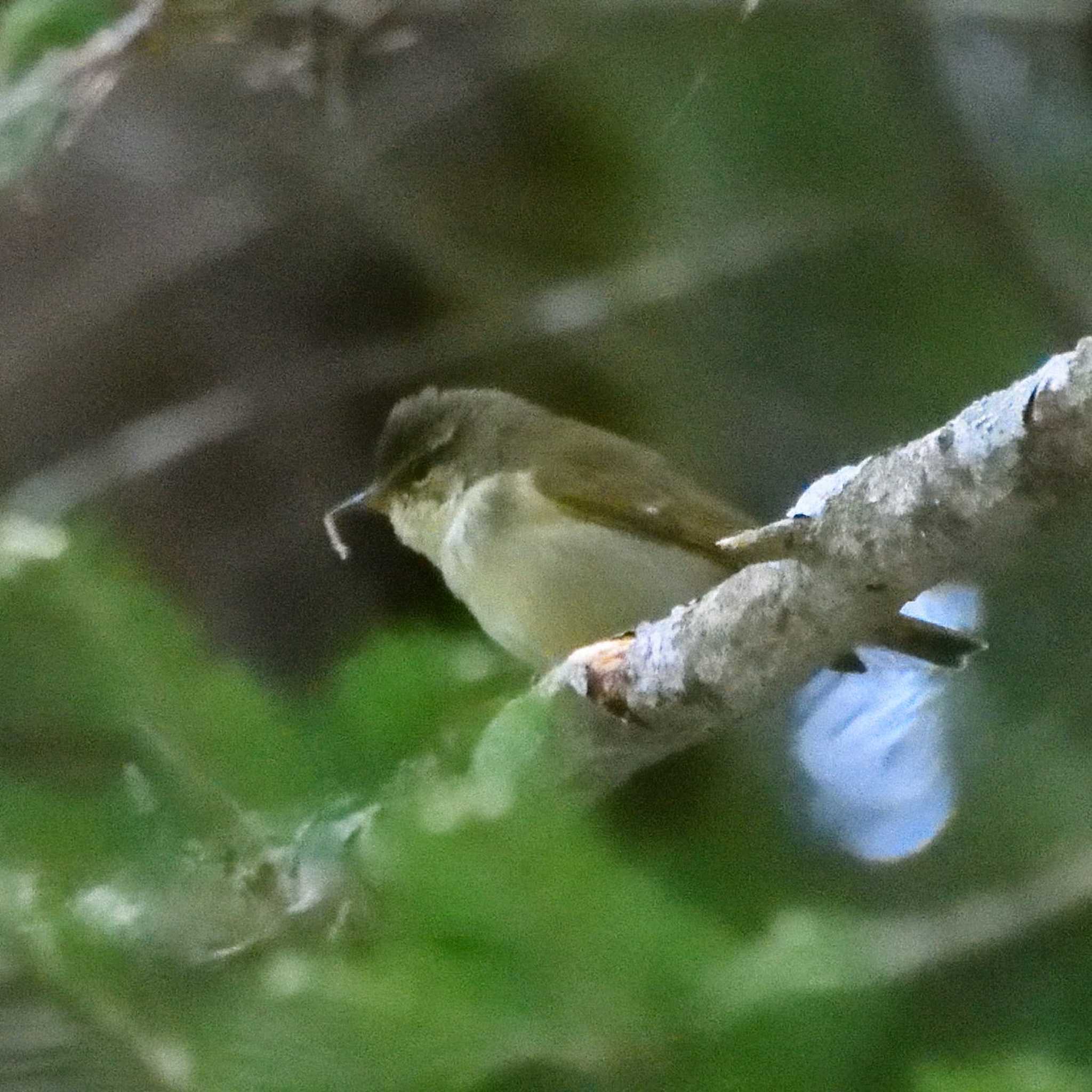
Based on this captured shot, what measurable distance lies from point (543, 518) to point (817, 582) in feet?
2.15

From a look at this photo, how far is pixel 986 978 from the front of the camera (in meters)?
0.68

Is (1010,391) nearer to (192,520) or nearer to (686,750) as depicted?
(686,750)

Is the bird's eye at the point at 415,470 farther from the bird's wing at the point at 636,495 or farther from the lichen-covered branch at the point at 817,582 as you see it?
the lichen-covered branch at the point at 817,582

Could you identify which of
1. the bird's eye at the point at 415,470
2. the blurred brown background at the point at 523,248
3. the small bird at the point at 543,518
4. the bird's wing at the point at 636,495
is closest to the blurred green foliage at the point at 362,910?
the blurred brown background at the point at 523,248

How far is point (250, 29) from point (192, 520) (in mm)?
554

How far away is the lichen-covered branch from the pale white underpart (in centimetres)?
33

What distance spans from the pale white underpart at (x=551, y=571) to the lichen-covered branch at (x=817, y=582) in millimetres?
328

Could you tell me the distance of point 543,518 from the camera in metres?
1.30

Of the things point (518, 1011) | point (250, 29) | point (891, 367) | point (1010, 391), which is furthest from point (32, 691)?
point (250, 29)

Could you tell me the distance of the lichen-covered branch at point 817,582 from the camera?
0.54 meters

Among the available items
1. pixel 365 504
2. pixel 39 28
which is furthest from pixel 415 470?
pixel 39 28

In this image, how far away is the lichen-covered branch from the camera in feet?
1.77

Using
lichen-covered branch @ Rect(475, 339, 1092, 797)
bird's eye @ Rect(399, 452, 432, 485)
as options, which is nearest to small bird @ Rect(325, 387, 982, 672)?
bird's eye @ Rect(399, 452, 432, 485)

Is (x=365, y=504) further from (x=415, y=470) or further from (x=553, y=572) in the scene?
(x=553, y=572)
